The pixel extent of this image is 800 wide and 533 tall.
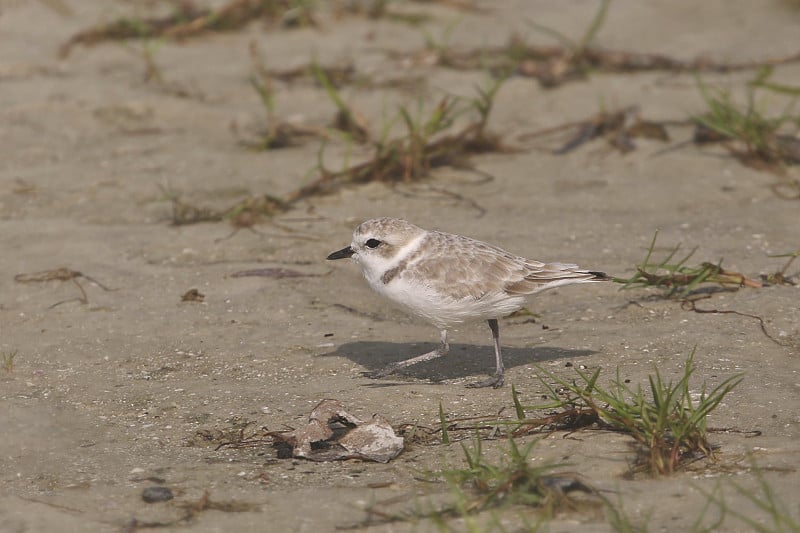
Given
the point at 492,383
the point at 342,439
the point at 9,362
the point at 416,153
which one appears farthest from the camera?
the point at 416,153

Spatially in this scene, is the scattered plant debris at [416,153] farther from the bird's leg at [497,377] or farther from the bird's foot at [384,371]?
the bird's leg at [497,377]

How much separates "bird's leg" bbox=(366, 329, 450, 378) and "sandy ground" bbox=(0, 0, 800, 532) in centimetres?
9

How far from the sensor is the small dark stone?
4074mm

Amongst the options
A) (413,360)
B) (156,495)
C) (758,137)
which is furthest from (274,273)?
(758,137)

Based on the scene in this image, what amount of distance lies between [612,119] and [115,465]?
5.37m

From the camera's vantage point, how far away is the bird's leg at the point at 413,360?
540 cm

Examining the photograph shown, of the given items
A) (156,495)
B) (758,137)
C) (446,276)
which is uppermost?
(758,137)

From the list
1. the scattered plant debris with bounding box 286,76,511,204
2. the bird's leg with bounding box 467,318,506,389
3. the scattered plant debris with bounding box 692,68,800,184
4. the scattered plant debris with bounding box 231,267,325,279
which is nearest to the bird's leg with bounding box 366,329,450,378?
the bird's leg with bounding box 467,318,506,389

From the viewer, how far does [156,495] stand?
161 inches

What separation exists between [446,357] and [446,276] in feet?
2.29

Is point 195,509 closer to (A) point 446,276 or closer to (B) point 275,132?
(A) point 446,276

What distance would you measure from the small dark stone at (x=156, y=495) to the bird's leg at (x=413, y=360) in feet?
4.91

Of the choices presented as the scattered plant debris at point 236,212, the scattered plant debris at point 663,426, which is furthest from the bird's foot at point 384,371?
the scattered plant debris at point 236,212

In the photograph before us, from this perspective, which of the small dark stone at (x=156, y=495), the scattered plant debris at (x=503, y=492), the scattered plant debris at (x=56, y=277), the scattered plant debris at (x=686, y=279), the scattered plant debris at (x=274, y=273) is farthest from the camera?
the scattered plant debris at (x=274, y=273)
